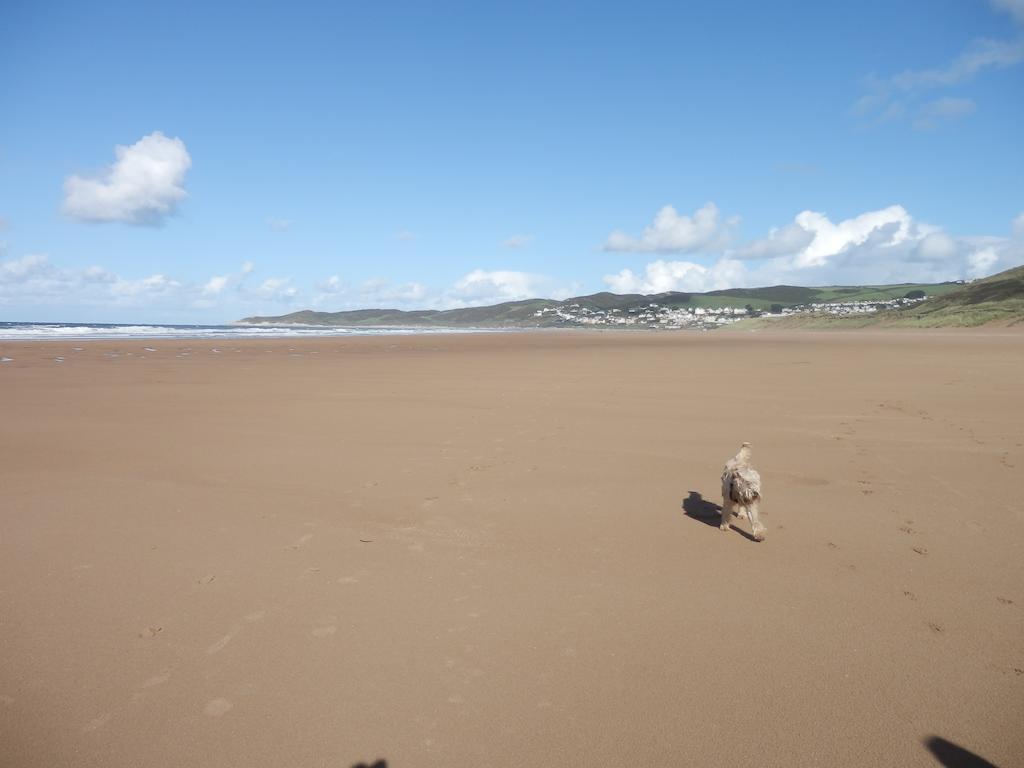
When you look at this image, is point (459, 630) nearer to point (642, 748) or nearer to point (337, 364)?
point (642, 748)

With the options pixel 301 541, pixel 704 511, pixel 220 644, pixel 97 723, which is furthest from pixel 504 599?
pixel 704 511

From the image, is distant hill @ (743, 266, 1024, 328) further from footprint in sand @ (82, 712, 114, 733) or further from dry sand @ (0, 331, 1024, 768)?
footprint in sand @ (82, 712, 114, 733)

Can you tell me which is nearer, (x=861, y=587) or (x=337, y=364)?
(x=861, y=587)

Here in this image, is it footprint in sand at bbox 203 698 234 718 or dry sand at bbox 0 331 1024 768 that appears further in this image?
footprint in sand at bbox 203 698 234 718

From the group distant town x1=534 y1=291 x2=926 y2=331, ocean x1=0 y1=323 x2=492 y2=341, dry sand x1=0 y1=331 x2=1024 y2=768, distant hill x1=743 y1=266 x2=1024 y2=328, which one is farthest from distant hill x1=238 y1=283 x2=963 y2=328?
dry sand x1=0 y1=331 x2=1024 y2=768

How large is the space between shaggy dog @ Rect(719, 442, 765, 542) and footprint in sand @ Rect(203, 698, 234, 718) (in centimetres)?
472

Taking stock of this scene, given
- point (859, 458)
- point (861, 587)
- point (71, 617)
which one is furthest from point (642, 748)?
point (859, 458)

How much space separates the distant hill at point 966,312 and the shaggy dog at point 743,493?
194 feet

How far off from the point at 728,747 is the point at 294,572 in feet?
11.9

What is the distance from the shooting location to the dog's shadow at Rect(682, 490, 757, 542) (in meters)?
6.09

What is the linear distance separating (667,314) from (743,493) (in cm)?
15191

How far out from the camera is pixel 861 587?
4.62 metres

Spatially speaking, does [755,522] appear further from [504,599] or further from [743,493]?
[504,599]

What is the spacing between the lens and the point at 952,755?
2.93 metres
